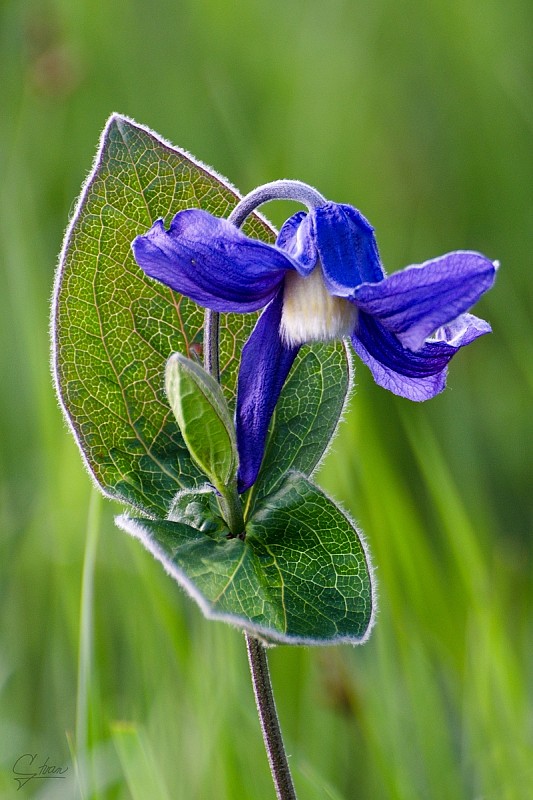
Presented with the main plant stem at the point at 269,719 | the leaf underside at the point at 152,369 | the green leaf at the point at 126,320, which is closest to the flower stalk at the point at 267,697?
the main plant stem at the point at 269,719

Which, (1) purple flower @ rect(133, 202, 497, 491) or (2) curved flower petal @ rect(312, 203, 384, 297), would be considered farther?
(2) curved flower petal @ rect(312, 203, 384, 297)

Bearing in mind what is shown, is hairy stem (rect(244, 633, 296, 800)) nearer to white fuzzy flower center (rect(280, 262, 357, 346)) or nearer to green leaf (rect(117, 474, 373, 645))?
green leaf (rect(117, 474, 373, 645))

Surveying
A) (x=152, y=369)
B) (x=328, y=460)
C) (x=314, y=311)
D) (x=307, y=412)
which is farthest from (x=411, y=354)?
(x=328, y=460)

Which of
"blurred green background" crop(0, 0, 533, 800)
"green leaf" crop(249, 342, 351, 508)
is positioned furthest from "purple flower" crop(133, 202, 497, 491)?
"blurred green background" crop(0, 0, 533, 800)

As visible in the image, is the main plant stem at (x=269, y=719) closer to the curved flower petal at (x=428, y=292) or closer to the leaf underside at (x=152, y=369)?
the leaf underside at (x=152, y=369)

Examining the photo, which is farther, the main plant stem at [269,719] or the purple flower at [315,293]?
the main plant stem at [269,719]

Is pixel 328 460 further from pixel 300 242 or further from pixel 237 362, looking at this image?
pixel 300 242
